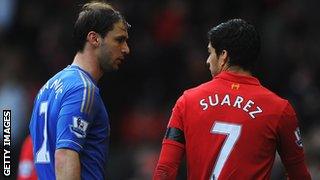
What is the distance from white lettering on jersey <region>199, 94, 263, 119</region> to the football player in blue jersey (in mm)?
637

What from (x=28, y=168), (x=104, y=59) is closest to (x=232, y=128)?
(x=104, y=59)

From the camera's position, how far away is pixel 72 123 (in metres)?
5.52

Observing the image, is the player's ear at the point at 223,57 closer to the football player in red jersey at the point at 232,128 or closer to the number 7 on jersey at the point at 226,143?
the football player in red jersey at the point at 232,128

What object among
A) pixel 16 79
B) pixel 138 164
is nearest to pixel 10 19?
pixel 16 79

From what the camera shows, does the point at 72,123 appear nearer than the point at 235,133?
Yes

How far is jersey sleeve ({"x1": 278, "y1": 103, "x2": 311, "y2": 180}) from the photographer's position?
18.9 feet

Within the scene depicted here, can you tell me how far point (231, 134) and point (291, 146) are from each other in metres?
0.39

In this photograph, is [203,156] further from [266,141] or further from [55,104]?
[55,104]

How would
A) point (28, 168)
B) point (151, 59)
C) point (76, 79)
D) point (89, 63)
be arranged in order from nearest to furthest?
point (76, 79)
point (89, 63)
point (28, 168)
point (151, 59)

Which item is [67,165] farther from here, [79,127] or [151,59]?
[151,59]

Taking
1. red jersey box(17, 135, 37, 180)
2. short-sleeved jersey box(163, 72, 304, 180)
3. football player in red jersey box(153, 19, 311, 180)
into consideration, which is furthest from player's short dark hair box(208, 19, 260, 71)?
red jersey box(17, 135, 37, 180)

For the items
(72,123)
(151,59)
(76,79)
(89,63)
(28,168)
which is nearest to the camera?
(72,123)

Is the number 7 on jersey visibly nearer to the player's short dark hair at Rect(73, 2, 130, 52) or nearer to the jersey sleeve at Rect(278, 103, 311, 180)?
the jersey sleeve at Rect(278, 103, 311, 180)

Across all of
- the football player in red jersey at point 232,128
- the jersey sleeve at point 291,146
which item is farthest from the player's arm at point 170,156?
the jersey sleeve at point 291,146
